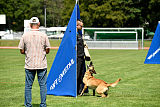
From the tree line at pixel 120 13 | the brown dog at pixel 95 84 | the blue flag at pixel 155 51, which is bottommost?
the tree line at pixel 120 13

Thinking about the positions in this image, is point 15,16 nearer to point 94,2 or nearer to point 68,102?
point 94,2

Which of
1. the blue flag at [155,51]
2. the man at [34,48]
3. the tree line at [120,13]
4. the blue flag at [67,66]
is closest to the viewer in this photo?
the man at [34,48]

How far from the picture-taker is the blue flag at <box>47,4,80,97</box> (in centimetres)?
869

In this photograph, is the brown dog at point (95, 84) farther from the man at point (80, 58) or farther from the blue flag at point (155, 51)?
the blue flag at point (155, 51)

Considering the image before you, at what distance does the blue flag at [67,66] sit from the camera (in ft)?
28.5

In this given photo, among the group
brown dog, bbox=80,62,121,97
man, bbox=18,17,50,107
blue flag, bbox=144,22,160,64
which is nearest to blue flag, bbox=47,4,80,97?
brown dog, bbox=80,62,121,97

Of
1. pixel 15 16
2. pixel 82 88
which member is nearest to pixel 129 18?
pixel 15 16

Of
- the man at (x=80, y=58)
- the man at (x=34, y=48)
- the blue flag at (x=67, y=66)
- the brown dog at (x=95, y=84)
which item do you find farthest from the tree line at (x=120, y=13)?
the man at (x=34, y=48)

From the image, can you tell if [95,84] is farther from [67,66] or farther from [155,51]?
[155,51]

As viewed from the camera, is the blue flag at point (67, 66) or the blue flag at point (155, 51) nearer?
the blue flag at point (67, 66)

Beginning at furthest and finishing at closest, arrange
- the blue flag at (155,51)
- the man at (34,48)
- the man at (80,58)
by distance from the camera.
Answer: the blue flag at (155,51) < the man at (80,58) < the man at (34,48)

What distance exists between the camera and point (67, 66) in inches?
344

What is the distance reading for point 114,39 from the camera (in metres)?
40.6

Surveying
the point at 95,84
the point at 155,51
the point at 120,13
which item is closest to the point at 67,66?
the point at 95,84
